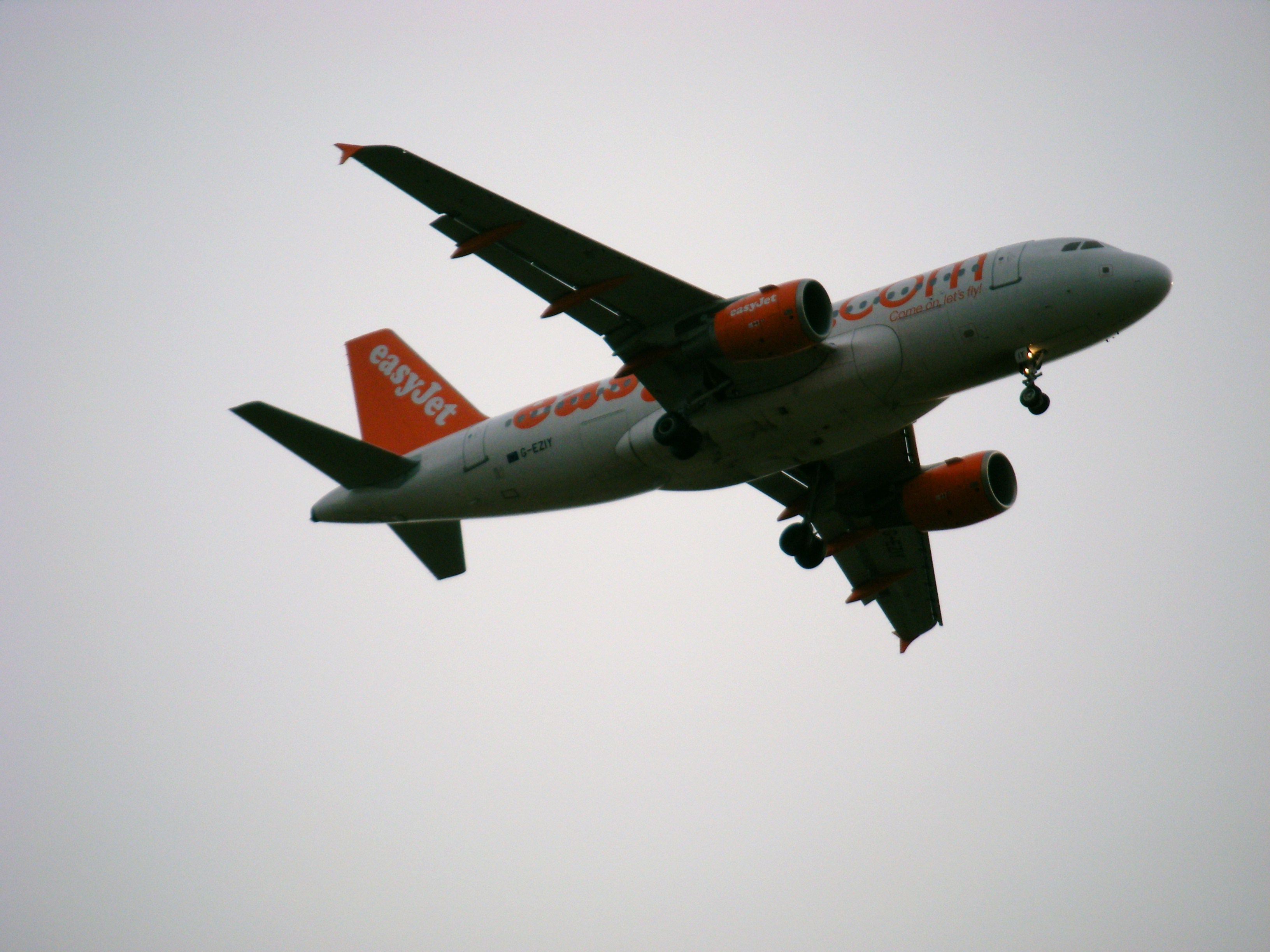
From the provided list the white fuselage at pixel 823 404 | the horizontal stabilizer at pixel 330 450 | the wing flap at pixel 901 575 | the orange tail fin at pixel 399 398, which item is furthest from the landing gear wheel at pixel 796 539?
the horizontal stabilizer at pixel 330 450

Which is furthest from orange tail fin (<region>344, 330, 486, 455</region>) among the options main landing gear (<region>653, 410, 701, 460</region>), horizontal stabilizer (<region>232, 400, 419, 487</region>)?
main landing gear (<region>653, 410, 701, 460</region>)

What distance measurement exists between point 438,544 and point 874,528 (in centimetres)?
1142

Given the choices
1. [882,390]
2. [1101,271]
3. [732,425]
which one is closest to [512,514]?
[732,425]

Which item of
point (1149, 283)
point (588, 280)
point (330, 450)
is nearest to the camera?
point (1149, 283)

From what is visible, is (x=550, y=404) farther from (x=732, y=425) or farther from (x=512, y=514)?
(x=732, y=425)

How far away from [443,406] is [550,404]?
4613 mm

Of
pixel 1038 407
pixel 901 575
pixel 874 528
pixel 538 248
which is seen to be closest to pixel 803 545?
pixel 874 528

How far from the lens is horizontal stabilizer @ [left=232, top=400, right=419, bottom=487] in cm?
2797

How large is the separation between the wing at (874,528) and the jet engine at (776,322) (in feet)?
21.5

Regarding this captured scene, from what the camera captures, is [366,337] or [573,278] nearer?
[573,278]

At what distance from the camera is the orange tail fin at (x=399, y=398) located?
106 ft

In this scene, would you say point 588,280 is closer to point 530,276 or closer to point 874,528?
point 530,276

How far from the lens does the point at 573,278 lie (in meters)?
26.0

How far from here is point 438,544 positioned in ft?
107
